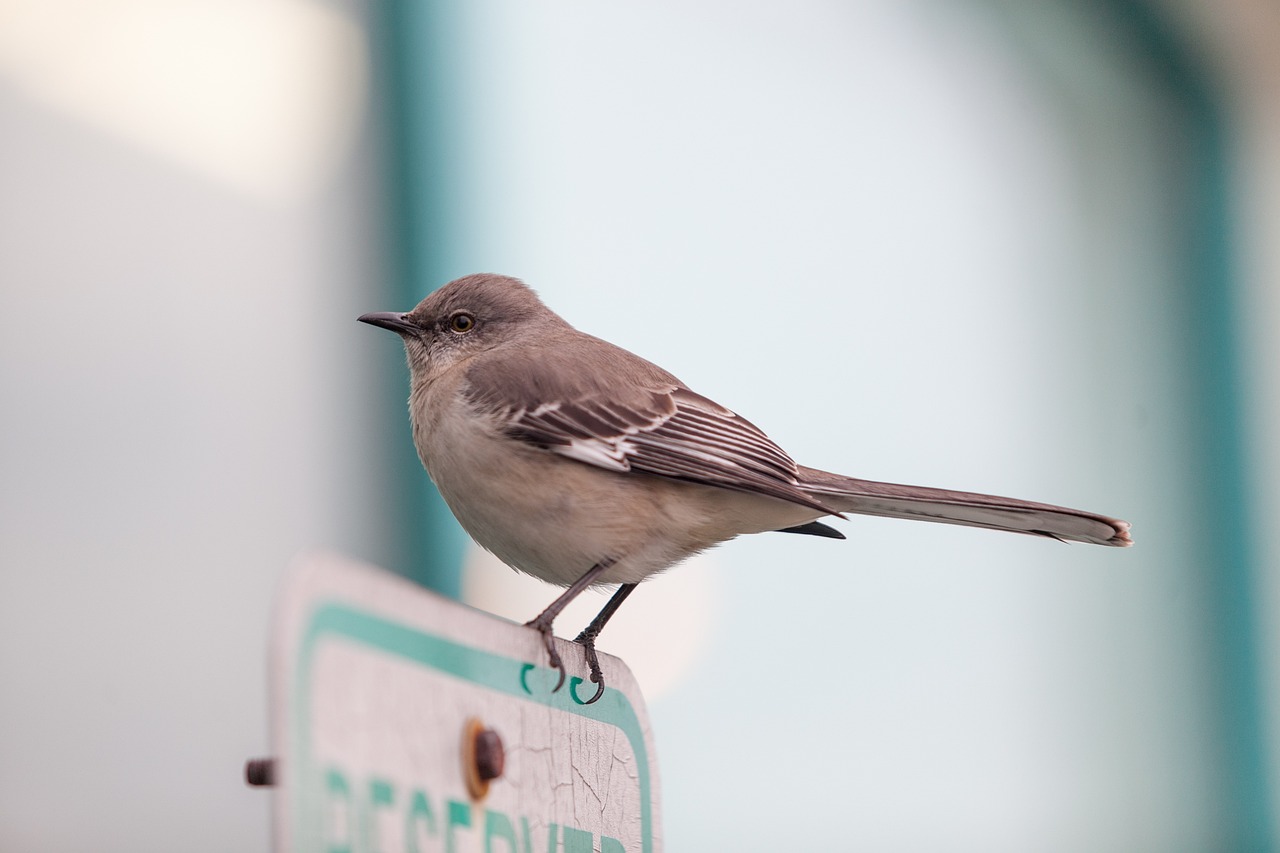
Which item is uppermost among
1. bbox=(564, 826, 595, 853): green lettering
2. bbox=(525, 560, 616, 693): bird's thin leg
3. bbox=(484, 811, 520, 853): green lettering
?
bbox=(525, 560, 616, 693): bird's thin leg

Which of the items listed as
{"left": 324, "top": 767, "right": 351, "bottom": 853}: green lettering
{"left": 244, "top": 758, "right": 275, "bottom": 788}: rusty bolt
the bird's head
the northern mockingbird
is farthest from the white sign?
the bird's head

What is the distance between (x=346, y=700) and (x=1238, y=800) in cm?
517

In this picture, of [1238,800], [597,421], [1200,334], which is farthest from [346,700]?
[1200,334]

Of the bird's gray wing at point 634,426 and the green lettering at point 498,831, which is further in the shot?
the bird's gray wing at point 634,426

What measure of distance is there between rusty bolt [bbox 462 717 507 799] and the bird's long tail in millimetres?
1165

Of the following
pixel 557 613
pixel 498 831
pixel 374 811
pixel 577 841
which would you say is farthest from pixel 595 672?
pixel 374 811

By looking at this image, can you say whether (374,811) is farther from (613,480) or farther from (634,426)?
(634,426)

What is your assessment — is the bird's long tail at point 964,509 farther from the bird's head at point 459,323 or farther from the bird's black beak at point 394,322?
the bird's black beak at point 394,322

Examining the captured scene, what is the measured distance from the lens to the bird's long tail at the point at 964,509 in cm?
212

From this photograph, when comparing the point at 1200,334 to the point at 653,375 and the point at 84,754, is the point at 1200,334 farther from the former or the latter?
the point at 84,754

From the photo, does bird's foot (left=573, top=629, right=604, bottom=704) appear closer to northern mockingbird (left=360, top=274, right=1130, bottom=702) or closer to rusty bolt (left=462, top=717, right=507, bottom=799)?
northern mockingbird (left=360, top=274, right=1130, bottom=702)

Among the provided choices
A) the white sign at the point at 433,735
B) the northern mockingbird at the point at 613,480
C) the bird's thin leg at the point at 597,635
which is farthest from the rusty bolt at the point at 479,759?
the northern mockingbird at the point at 613,480

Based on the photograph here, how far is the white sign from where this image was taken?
936 mm

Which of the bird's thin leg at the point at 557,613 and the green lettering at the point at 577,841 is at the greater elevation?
the bird's thin leg at the point at 557,613
